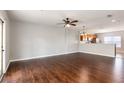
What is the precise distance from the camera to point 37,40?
21.0ft

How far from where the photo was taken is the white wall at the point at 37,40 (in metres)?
5.49

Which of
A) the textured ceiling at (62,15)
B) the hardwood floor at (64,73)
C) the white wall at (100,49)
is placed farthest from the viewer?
the white wall at (100,49)

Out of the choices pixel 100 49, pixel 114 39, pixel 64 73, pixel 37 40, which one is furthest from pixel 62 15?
pixel 114 39

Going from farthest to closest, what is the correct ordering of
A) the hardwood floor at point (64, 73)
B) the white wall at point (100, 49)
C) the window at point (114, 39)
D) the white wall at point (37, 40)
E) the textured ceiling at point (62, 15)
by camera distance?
the window at point (114, 39)
the white wall at point (100, 49)
the white wall at point (37, 40)
the textured ceiling at point (62, 15)
the hardwood floor at point (64, 73)

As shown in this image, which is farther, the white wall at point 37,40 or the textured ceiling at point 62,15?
the white wall at point 37,40

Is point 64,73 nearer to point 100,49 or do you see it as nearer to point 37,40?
point 37,40

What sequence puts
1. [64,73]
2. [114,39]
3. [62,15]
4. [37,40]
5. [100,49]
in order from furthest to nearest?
[114,39] → [100,49] → [37,40] → [62,15] → [64,73]

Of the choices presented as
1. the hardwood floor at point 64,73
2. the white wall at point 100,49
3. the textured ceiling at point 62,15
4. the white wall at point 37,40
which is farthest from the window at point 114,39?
the hardwood floor at point 64,73

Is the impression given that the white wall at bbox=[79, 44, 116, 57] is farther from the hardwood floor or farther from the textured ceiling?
the hardwood floor

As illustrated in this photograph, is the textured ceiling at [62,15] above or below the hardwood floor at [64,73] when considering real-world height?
above

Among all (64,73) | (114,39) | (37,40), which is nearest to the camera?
(64,73)

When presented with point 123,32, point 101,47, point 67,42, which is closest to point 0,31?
point 67,42

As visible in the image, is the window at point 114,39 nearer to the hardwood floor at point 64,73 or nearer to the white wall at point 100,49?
the white wall at point 100,49

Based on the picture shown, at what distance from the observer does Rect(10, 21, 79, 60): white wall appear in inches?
216
